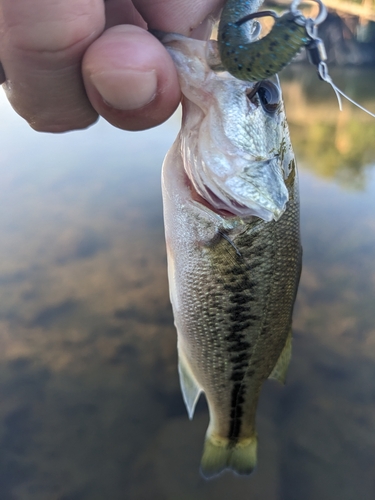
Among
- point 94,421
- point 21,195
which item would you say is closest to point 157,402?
point 94,421

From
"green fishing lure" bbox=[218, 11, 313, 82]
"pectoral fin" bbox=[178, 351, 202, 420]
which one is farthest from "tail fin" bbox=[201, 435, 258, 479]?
"green fishing lure" bbox=[218, 11, 313, 82]

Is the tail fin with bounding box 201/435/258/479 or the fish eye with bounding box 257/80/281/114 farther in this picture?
the tail fin with bounding box 201/435/258/479

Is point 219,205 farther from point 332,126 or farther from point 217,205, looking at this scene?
point 332,126

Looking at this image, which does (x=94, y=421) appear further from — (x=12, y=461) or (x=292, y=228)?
(x=292, y=228)

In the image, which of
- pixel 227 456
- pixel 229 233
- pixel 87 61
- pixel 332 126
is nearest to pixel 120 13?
pixel 87 61

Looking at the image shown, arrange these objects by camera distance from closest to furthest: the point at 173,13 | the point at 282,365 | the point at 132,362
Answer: the point at 173,13 → the point at 282,365 → the point at 132,362

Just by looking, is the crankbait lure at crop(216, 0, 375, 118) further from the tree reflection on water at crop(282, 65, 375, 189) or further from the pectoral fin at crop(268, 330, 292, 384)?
the tree reflection on water at crop(282, 65, 375, 189)
